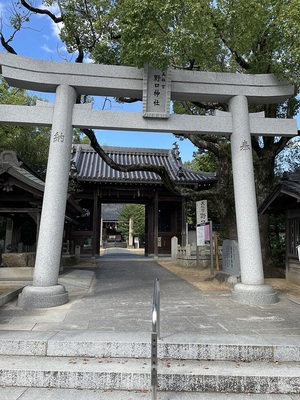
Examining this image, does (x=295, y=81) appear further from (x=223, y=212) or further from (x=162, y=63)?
(x=223, y=212)

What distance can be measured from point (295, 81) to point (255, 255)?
4.08m

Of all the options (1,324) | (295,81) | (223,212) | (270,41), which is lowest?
(1,324)

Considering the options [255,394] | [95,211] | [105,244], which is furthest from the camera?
[105,244]

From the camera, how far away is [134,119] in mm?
7809

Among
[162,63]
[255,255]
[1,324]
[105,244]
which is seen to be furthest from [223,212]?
[105,244]

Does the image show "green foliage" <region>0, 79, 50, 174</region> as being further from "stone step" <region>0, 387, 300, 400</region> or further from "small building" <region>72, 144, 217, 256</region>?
"stone step" <region>0, 387, 300, 400</region>

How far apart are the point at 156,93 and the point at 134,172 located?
13260mm

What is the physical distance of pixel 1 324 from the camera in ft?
18.2

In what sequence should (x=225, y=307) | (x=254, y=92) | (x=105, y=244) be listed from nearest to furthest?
(x=225, y=307)
(x=254, y=92)
(x=105, y=244)

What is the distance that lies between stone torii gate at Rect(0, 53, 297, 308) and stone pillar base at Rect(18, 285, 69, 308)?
0.8 inches

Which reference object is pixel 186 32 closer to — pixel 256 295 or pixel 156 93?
pixel 156 93

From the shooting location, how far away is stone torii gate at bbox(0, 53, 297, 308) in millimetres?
7141

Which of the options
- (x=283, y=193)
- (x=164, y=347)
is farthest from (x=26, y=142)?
(x=164, y=347)

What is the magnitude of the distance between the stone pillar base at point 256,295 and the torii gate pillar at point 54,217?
3878 mm
